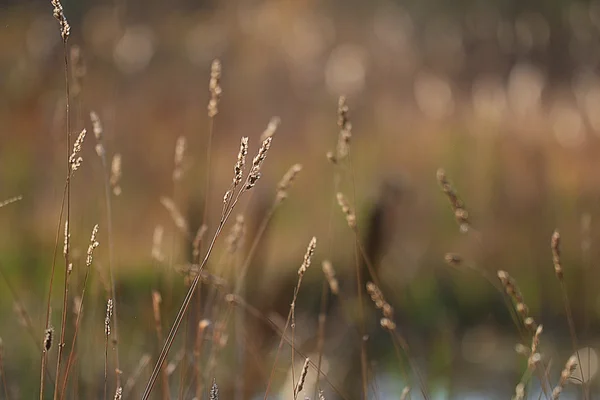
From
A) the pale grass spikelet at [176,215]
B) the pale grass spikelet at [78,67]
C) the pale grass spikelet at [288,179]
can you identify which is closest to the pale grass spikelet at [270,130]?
the pale grass spikelet at [288,179]

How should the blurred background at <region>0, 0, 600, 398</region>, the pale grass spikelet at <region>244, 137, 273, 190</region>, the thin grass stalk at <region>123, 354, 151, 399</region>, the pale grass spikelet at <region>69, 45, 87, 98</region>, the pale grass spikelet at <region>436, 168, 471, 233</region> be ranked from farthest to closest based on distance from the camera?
the blurred background at <region>0, 0, 600, 398</region> → the pale grass spikelet at <region>69, 45, 87, 98</region> → the thin grass stalk at <region>123, 354, 151, 399</region> → the pale grass spikelet at <region>436, 168, 471, 233</region> → the pale grass spikelet at <region>244, 137, 273, 190</region>

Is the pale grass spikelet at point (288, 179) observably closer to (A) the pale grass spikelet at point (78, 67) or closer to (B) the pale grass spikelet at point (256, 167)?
(B) the pale grass spikelet at point (256, 167)

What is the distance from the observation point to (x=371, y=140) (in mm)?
3439

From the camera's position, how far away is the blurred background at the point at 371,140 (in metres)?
2.73

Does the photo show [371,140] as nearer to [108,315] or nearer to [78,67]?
[78,67]

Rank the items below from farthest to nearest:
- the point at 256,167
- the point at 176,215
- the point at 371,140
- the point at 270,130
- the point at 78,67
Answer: the point at 371,140
the point at 78,67
the point at 176,215
the point at 270,130
the point at 256,167

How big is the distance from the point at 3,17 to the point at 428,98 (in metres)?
2.19

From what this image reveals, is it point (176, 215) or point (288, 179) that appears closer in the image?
point (288, 179)

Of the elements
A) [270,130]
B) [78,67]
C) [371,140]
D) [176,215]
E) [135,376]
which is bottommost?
[371,140]

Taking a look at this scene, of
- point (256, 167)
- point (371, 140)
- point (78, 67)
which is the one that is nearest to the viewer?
point (256, 167)

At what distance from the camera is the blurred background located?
8.95ft

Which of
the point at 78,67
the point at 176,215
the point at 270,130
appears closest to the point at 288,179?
the point at 270,130

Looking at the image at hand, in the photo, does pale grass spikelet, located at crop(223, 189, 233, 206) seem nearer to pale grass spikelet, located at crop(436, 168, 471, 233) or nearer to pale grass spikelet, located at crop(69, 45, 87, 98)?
pale grass spikelet, located at crop(436, 168, 471, 233)

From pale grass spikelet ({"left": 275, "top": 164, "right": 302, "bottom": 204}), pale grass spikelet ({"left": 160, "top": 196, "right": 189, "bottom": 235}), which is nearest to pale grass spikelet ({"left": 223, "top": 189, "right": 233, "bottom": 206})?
pale grass spikelet ({"left": 275, "top": 164, "right": 302, "bottom": 204})
